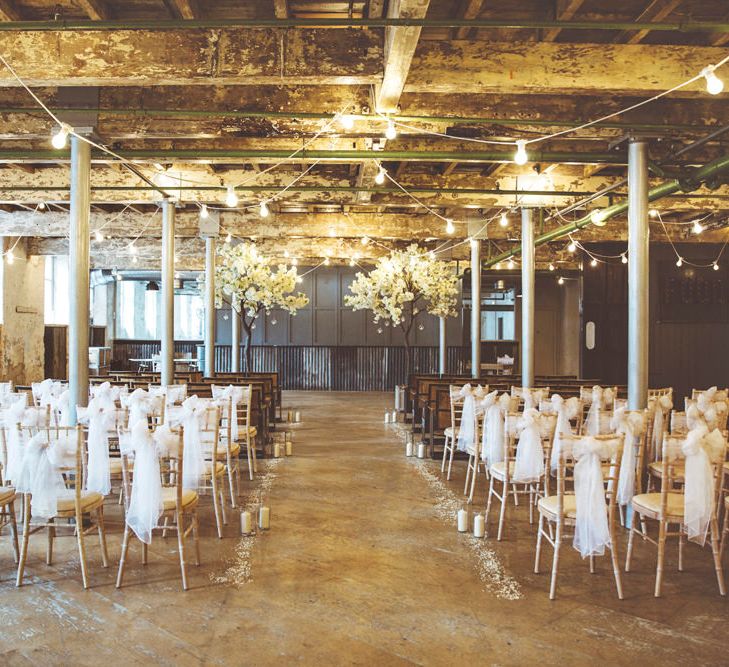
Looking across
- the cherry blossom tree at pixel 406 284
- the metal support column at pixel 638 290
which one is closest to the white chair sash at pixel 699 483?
the metal support column at pixel 638 290

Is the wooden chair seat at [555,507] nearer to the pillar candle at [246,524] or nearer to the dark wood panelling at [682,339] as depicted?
the pillar candle at [246,524]

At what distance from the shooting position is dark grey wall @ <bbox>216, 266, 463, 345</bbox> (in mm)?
20516

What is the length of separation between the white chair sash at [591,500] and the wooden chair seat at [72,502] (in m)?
3.37

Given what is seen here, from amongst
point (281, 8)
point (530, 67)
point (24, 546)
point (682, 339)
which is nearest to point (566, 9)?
point (530, 67)

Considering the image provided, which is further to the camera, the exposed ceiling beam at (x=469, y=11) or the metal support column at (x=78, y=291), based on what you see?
the metal support column at (x=78, y=291)

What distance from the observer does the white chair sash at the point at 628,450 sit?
505cm

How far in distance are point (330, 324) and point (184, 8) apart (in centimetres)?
1551

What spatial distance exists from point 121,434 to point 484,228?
10.3 meters

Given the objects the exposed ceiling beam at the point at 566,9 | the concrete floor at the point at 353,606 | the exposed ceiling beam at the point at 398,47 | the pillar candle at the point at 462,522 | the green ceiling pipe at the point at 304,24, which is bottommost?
the concrete floor at the point at 353,606

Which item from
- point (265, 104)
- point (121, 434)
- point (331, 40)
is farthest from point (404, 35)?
point (121, 434)

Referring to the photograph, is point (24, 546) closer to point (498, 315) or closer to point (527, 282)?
point (527, 282)

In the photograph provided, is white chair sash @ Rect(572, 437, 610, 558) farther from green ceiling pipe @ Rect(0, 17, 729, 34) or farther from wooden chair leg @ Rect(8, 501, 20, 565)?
wooden chair leg @ Rect(8, 501, 20, 565)

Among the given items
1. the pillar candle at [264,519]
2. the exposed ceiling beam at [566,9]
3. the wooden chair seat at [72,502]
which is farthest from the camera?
the pillar candle at [264,519]

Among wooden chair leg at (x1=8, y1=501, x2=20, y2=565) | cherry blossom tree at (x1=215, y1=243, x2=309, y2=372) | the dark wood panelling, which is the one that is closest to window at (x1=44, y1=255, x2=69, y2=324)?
cherry blossom tree at (x1=215, y1=243, x2=309, y2=372)
